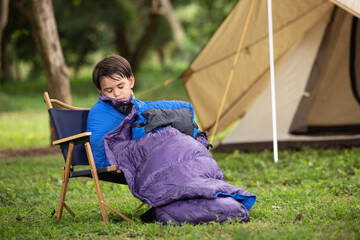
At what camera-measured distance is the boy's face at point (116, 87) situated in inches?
141

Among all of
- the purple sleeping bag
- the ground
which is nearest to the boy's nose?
the purple sleeping bag

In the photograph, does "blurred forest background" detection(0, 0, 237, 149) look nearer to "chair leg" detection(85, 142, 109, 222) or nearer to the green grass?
the green grass

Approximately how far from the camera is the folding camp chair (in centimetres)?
332

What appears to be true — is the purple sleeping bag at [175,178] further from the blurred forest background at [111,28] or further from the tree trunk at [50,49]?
the blurred forest background at [111,28]

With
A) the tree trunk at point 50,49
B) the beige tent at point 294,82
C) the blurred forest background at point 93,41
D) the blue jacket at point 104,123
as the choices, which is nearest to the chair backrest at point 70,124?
the blue jacket at point 104,123

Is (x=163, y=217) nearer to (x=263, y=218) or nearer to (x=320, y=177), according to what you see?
(x=263, y=218)

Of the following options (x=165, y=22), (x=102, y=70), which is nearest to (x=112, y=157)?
(x=102, y=70)

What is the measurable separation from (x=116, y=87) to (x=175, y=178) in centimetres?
87

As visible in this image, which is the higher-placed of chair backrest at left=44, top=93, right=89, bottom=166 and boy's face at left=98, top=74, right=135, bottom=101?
boy's face at left=98, top=74, right=135, bottom=101

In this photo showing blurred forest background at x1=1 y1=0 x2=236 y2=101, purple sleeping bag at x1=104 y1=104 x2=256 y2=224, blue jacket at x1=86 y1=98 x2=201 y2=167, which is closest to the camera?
purple sleeping bag at x1=104 y1=104 x2=256 y2=224

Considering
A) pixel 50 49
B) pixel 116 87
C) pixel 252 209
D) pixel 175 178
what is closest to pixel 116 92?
pixel 116 87

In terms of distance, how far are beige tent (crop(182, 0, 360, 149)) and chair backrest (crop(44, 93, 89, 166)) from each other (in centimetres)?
250

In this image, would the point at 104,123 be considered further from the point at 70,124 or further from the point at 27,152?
the point at 27,152

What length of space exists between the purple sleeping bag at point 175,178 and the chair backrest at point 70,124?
0.43 m
